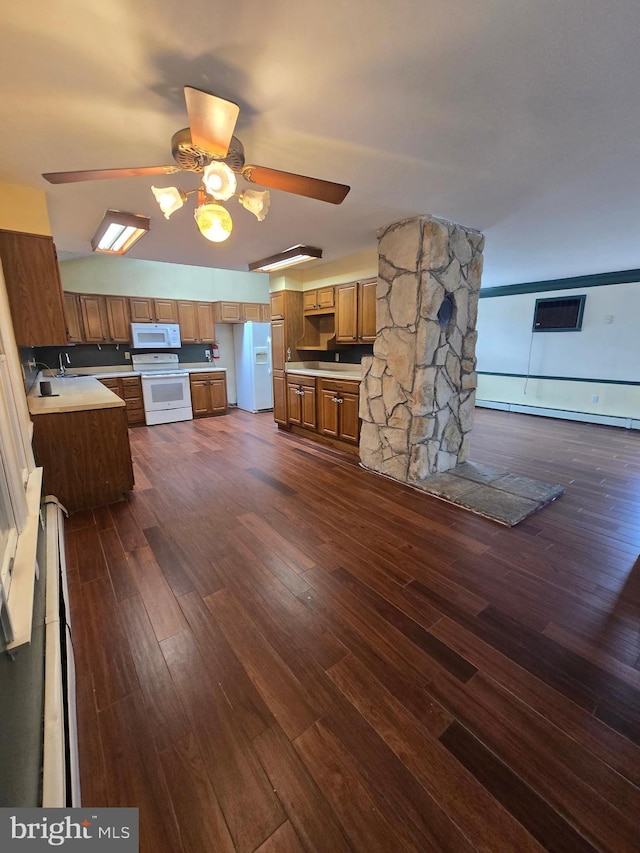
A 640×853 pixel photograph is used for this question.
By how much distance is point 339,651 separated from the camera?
5.24ft

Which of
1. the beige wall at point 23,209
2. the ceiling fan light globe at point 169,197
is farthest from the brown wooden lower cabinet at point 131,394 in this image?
the ceiling fan light globe at point 169,197

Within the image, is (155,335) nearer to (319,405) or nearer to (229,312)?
(229,312)

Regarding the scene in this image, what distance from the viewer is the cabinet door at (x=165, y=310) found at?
6.07 meters

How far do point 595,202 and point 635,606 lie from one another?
281 cm

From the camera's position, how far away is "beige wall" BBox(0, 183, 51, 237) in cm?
229

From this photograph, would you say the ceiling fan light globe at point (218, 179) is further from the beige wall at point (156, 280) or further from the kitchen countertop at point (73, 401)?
the beige wall at point (156, 280)

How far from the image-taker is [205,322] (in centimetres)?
660

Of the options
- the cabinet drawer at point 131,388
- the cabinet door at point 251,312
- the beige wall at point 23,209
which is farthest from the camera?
the cabinet door at point 251,312

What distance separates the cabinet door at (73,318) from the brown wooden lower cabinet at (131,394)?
782 millimetres

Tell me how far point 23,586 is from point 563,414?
739cm

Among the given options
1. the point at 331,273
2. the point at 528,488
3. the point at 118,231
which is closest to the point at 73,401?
the point at 118,231

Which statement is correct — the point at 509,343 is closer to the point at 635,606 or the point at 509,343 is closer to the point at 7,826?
the point at 635,606

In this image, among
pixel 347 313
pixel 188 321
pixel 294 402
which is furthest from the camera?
pixel 188 321

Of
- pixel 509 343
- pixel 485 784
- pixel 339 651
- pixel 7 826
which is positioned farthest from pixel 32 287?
pixel 509 343
